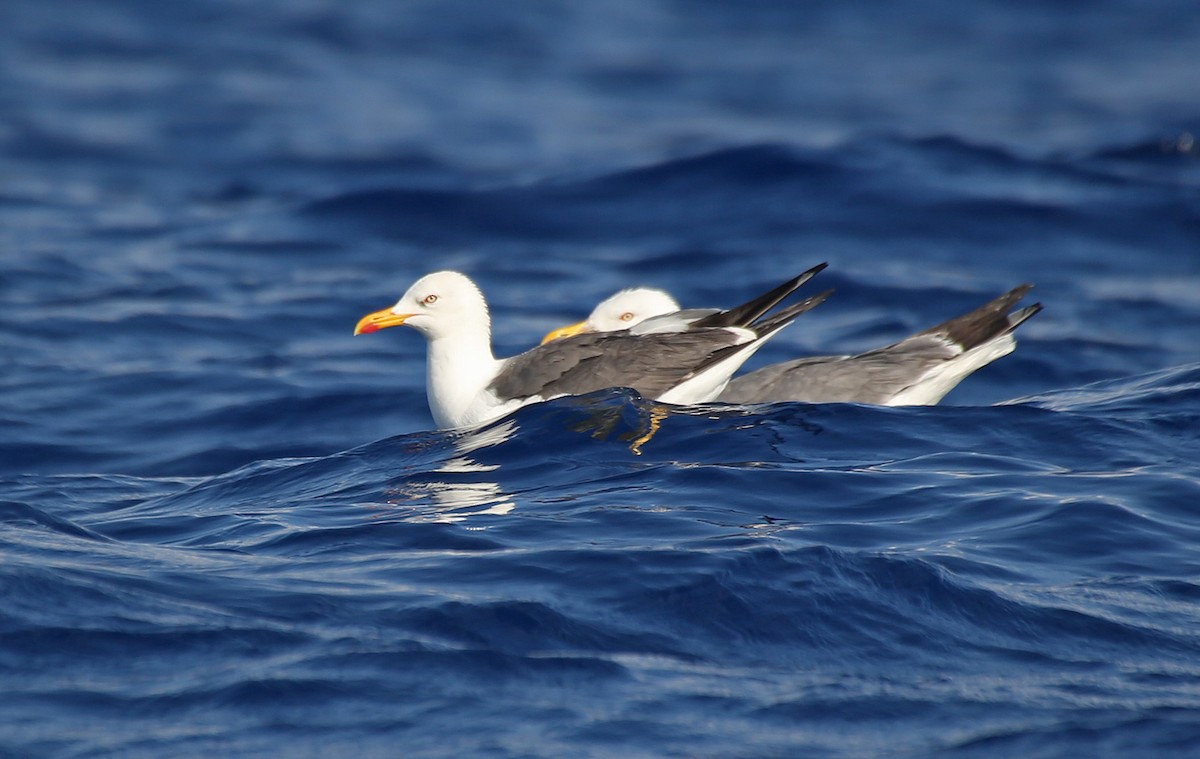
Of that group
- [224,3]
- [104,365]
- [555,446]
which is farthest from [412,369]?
[224,3]

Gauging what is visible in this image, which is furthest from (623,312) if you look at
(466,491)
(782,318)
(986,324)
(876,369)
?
(466,491)

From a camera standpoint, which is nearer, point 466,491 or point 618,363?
point 466,491

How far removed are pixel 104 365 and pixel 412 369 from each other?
272cm

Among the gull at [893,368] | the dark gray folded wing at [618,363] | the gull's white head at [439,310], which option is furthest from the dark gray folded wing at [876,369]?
the gull's white head at [439,310]

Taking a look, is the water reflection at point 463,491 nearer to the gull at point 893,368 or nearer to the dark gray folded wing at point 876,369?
the gull at point 893,368

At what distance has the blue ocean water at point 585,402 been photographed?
5574 millimetres

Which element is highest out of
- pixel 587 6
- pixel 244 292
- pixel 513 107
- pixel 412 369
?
pixel 587 6

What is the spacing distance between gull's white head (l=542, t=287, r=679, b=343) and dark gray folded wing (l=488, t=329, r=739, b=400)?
119cm

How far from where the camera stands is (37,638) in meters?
6.04

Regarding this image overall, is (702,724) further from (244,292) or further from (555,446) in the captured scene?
(244,292)

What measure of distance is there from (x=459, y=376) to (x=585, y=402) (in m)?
1.20

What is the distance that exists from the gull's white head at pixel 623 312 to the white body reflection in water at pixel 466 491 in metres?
1.82

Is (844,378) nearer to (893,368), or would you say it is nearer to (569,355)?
(893,368)

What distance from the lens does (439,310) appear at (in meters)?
10.2
